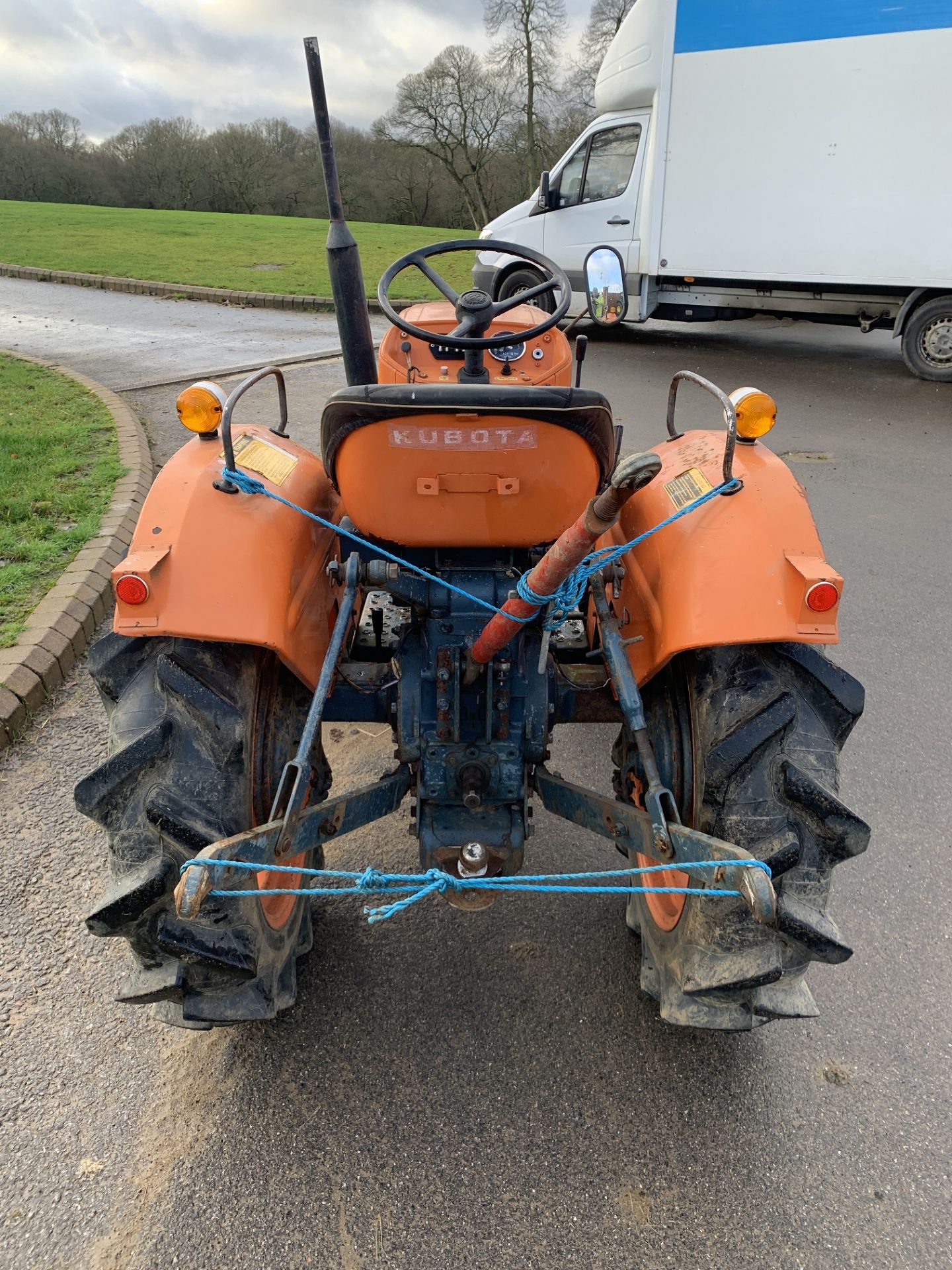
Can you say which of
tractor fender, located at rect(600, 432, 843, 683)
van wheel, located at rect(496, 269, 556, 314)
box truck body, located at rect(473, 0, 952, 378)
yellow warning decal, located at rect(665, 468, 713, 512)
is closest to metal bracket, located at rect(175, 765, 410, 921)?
tractor fender, located at rect(600, 432, 843, 683)

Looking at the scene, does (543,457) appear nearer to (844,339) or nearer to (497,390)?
(497,390)

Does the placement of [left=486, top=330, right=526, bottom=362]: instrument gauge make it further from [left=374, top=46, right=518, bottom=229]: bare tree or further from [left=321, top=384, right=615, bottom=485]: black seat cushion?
[left=374, top=46, right=518, bottom=229]: bare tree

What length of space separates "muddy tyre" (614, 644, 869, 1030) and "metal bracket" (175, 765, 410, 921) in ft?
2.32

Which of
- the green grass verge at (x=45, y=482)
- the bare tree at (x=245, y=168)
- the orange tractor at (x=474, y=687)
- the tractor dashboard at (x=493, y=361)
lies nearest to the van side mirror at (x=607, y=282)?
the orange tractor at (x=474, y=687)

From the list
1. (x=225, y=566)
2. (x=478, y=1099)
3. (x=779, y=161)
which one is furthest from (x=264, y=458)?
(x=779, y=161)

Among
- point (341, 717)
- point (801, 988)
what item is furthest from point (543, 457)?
point (801, 988)

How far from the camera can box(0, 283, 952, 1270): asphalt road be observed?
1621 mm

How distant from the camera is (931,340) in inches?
335

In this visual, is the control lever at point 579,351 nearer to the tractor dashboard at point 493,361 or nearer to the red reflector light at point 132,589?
the tractor dashboard at point 493,361

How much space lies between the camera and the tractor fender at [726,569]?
1.69m

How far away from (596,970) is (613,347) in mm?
9749

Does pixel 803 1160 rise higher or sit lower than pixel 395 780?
lower

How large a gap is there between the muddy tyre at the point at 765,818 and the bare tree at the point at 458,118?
26684 mm

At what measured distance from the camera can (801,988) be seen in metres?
1.72
